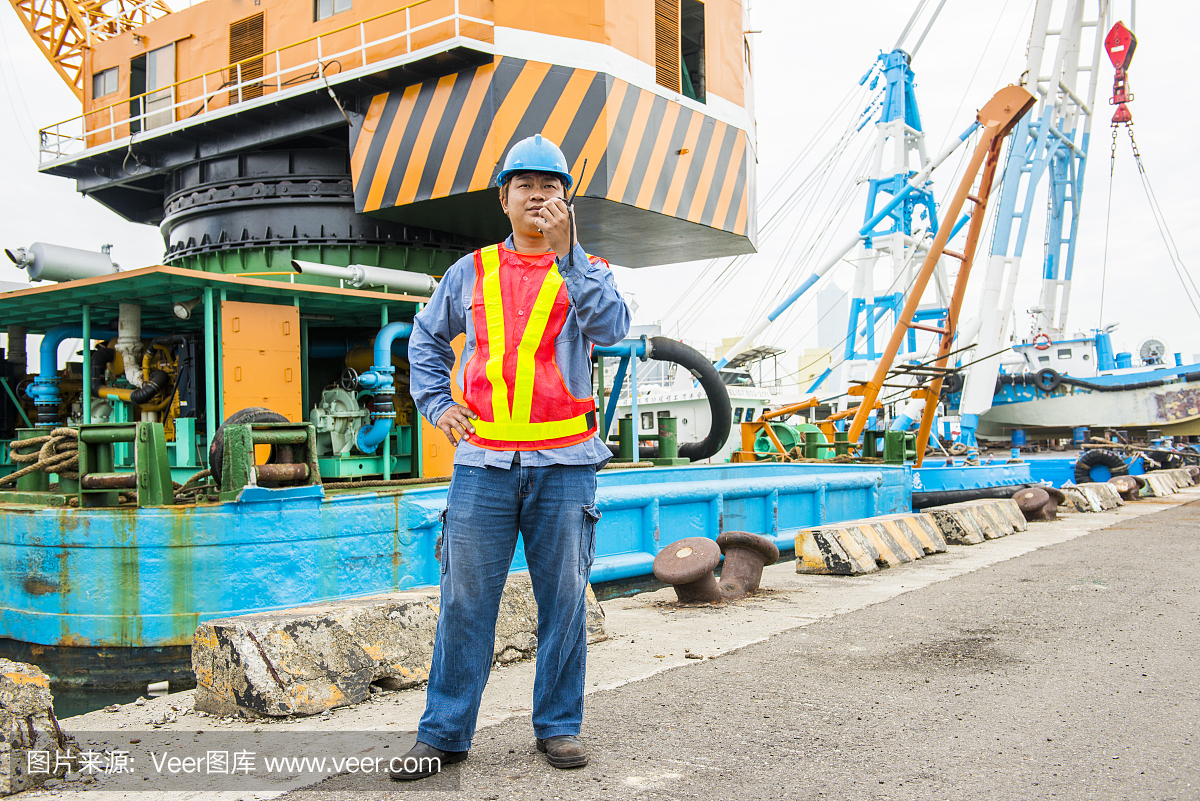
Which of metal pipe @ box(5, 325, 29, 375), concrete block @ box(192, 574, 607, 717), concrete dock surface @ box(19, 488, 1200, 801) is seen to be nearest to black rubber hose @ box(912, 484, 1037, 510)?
concrete dock surface @ box(19, 488, 1200, 801)

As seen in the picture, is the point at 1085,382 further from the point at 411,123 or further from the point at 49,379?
the point at 49,379

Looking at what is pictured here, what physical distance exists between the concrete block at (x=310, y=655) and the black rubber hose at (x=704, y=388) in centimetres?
640

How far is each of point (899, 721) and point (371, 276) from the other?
692 centimetres

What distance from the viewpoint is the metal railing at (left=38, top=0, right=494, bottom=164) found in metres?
9.20

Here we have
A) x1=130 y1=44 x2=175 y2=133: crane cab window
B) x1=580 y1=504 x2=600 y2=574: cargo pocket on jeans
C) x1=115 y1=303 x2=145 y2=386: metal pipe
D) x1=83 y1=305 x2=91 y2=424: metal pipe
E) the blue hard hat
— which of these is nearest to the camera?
the blue hard hat

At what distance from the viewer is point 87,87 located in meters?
12.5

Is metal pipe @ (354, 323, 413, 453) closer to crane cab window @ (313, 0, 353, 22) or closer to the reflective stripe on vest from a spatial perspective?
crane cab window @ (313, 0, 353, 22)

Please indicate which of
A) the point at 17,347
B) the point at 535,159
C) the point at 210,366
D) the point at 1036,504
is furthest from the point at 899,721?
the point at 1036,504

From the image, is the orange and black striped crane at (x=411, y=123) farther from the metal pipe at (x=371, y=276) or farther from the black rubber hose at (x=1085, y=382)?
the black rubber hose at (x=1085, y=382)

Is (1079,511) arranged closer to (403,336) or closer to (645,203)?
(645,203)

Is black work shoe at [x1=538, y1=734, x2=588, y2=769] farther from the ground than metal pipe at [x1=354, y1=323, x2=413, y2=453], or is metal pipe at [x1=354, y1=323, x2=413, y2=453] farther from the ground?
metal pipe at [x1=354, y1=323, x2=413, y2=453]

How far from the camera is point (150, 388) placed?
8047mm

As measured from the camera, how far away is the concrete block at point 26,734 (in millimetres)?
2764

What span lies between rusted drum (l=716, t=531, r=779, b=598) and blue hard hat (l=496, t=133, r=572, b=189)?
14.5ft
